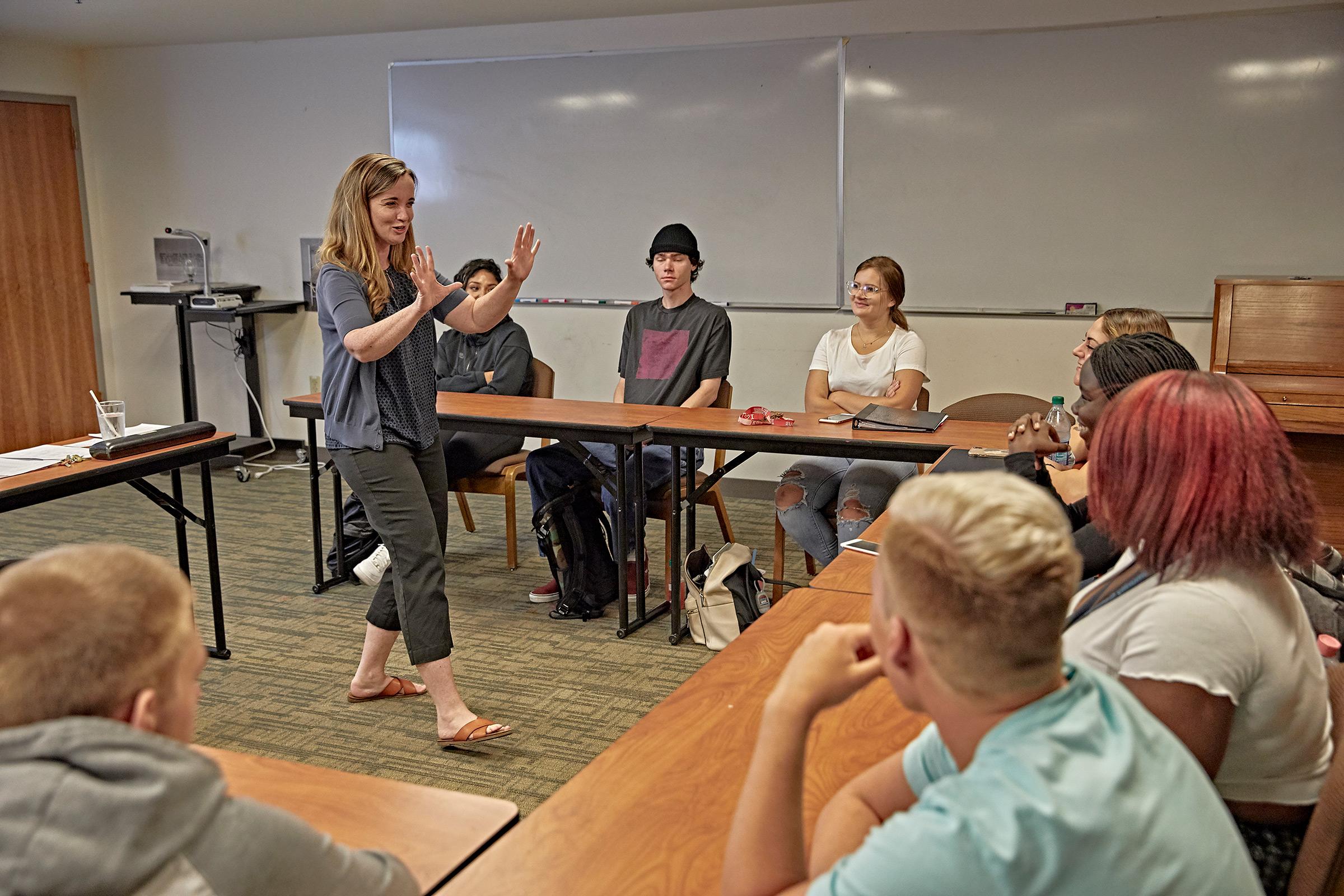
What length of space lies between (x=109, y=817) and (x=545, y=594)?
3275 millimetres

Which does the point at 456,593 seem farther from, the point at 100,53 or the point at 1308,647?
the point at 100,53

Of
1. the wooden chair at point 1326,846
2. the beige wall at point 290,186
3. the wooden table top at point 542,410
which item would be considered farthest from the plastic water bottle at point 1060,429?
the beige wall at point 290,186

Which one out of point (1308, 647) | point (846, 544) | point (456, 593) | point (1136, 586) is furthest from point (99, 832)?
point (456, 593)

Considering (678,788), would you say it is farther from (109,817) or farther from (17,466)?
(17,466)

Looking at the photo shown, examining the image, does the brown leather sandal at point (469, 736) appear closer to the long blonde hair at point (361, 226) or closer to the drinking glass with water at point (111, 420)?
the long blonde hair at point (361, 226)

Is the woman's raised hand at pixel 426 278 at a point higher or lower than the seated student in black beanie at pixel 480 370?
higher

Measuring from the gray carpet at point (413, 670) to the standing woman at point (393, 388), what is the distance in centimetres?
21

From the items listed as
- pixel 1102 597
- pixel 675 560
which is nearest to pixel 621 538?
pixel 675 560

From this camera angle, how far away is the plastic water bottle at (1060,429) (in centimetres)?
277

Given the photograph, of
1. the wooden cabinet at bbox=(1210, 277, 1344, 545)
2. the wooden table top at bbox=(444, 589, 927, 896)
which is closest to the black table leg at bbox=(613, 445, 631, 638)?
the wooden table top at bbox=(444, 589, 927, 896)

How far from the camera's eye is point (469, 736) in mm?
2812

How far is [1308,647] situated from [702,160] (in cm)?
449

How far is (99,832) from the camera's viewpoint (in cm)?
76

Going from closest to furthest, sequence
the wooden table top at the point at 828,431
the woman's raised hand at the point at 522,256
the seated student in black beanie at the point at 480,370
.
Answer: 1. the woman's raised hand at the point at 522,256
2. the wooden table top at the point at 828,431
3. the seated student in black beanie at the point at 480,370
